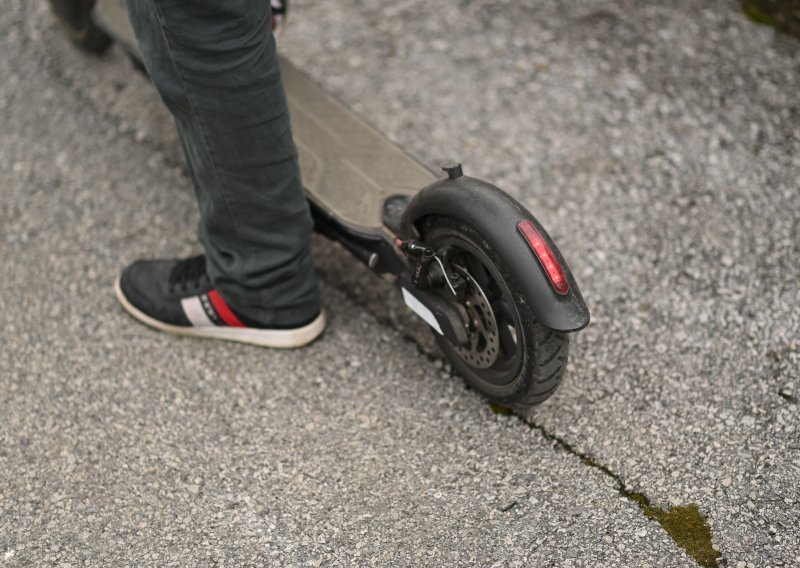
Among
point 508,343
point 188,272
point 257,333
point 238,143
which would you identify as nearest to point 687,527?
point 508,343

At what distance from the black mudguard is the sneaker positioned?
61 cm

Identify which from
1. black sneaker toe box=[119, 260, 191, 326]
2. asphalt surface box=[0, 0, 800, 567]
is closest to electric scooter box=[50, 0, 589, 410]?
asphalt surface box=[0, 0, 800, 567]

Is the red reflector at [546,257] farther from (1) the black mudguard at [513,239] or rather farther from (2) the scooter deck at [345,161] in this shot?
(2) the scooter deck at [345,161]

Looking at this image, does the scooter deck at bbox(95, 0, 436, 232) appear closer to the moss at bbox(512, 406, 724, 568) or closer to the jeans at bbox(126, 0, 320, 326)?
the jeans at bbox(126, 0, 320, 326)

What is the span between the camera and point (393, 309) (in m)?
2.74

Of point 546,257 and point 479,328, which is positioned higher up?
point 546,257

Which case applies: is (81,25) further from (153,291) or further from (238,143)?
(238,143)

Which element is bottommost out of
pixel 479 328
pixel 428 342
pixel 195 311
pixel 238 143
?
pixel 428 342

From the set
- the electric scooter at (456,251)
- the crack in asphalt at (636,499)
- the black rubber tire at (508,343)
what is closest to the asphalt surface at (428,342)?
the crack in asphalt at (636,499)

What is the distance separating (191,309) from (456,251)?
0.79m

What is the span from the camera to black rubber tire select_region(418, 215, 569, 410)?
7.02 ft

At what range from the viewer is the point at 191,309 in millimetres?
2602

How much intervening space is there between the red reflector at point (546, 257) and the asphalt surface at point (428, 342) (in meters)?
0.47

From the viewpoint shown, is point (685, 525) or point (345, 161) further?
point (345, 161)
